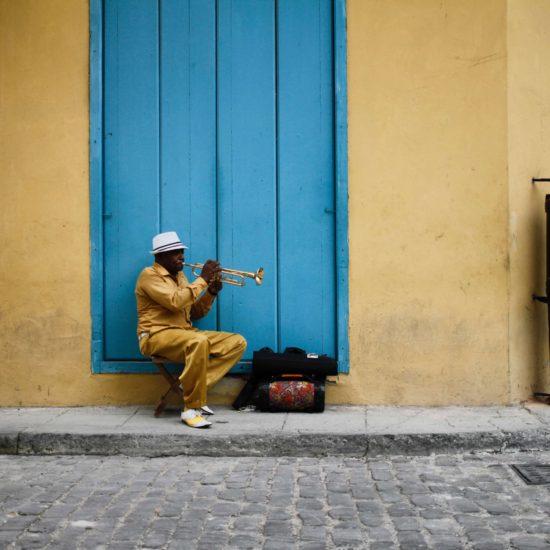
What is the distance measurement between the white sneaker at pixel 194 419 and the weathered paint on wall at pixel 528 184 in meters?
2.45

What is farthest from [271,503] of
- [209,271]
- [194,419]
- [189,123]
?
[189,123]

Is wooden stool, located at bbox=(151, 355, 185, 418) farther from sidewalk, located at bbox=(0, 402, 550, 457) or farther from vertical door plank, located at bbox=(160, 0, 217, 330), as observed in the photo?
vertical door plank, located at bbox=(160, 0, 217, 330)

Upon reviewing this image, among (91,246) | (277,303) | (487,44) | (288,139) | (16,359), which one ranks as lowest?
(16,359)

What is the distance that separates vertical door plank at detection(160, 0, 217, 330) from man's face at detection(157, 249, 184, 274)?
46cm

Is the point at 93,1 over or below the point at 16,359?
over

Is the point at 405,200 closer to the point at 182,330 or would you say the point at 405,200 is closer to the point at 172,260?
the point at 172,260

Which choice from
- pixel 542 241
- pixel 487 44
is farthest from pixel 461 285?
pixel 487 44

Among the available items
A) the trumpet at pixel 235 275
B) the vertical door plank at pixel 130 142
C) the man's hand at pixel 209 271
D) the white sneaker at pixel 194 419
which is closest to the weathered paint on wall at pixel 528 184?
the trumpet at pixel 235 275

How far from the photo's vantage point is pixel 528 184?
6438 millimetres

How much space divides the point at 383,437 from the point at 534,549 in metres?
1.85

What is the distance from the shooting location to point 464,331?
20.8 feet

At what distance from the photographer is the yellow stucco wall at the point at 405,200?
6.33 m

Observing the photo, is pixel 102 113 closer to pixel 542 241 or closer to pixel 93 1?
pixel 93 1

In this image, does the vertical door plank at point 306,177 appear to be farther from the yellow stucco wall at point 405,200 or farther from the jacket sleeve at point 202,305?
the jacket sleeve at point 202,305
